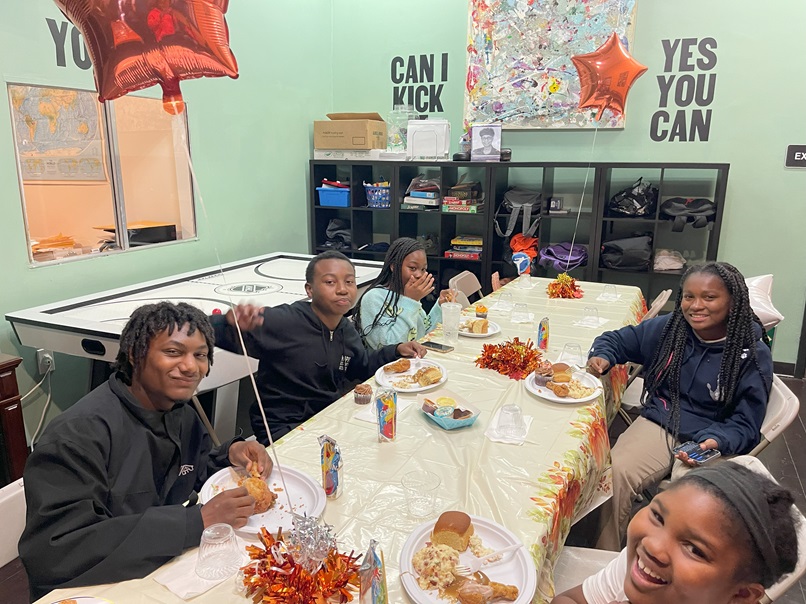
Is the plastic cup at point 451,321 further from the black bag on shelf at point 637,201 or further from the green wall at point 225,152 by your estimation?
the black bag on shelf at point 637,201

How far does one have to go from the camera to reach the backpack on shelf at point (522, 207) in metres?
4.38

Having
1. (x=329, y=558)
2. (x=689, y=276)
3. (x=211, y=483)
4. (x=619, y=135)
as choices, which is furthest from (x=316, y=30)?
(x=329, y=558)

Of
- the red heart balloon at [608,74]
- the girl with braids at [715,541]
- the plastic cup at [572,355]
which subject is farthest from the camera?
the red heart balloon at [608,74]

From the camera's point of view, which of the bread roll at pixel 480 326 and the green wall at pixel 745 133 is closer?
the bread roll at pixel 480 326

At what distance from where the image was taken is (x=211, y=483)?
51.4 inches

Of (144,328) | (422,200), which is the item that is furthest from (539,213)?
(144,328)

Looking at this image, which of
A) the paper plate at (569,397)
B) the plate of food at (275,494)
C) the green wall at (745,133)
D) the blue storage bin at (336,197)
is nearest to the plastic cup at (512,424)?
the paper plate at (569,397)

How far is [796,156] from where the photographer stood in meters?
3.93

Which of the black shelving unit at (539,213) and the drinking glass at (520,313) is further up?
the black shelving unit at (539,213)

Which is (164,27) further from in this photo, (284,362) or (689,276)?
(689,276)

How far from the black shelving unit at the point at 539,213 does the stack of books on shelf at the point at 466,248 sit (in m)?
0.08

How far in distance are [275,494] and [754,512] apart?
945 mm

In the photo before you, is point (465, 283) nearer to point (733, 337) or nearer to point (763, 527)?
point (733, 337)

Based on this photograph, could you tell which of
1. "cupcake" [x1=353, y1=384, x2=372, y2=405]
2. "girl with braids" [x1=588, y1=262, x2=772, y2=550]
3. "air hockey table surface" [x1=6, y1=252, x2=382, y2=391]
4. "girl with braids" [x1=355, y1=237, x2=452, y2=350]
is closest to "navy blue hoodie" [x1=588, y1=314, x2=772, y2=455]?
"girl with braids" [x1=588, y1=262, x2=772, y2=550]
